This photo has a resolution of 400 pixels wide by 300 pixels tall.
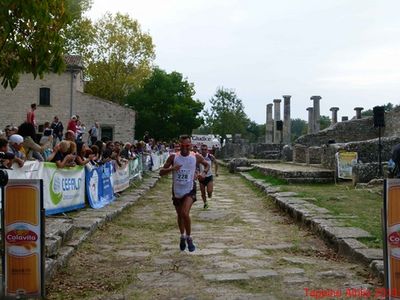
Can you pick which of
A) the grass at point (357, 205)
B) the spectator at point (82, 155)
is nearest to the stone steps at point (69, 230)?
the spectator at point (82, 155)

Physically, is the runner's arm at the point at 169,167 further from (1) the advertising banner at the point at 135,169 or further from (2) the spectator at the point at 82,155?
(1) the advertising banner at the point at 135,169

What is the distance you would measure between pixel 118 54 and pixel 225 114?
2059 centimetres

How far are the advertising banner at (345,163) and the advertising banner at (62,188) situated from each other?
31.1ft

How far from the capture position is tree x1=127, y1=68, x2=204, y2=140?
160 ft

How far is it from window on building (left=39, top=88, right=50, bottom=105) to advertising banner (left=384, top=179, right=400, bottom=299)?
1557 inches

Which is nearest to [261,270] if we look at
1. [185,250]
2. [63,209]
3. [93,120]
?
[185,250]

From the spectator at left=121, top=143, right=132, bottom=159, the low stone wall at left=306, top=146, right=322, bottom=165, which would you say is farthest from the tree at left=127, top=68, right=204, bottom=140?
the spectator at left=121, top=143, right=132, bottom=159

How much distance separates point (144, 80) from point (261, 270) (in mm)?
44800

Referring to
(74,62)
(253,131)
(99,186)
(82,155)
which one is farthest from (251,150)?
(253,131)

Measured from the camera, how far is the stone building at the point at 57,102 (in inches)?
1617

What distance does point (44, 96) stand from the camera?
41625mm

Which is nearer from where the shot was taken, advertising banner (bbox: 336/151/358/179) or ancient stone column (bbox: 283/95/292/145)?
advertising banner (bbox: 336/151/358/179)

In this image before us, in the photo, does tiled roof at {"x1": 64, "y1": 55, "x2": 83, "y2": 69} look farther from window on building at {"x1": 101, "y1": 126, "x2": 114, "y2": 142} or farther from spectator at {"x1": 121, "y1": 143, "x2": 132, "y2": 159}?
spectator at {"x1": 121, "y1": 143, "x2": 132, "y2": 159}

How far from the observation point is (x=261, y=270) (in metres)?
6.37
